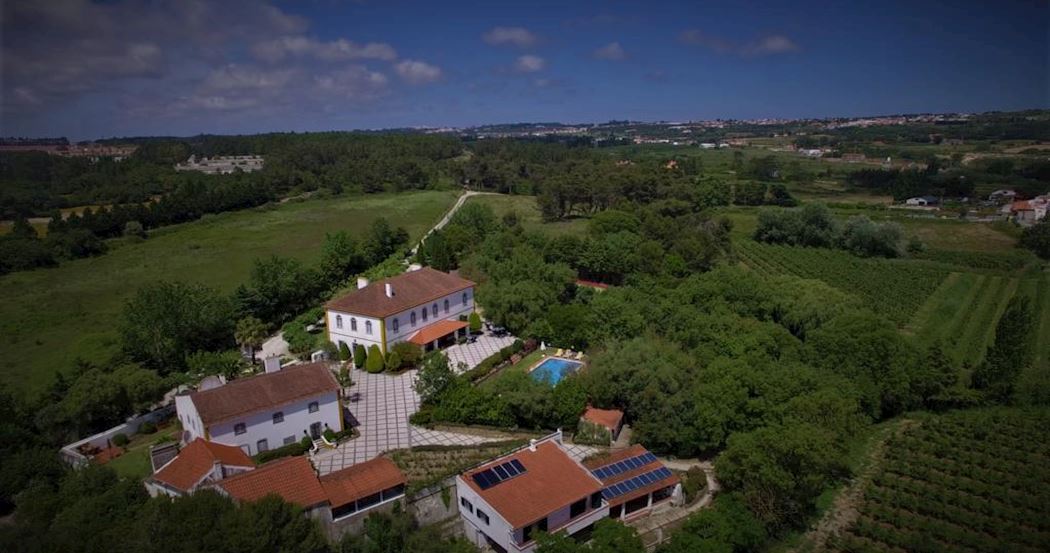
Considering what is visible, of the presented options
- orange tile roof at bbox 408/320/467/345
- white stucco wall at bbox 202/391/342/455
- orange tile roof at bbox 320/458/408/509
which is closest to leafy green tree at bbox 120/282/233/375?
orange tile roof at bbox 408/320/467/345

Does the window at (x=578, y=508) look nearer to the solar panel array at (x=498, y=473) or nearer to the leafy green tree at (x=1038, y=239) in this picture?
the solar panel array at (x=498, y=473)

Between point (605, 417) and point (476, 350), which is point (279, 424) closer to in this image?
point (476, 350)

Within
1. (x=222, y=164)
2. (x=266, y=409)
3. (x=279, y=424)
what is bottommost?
(x=279, y=424)

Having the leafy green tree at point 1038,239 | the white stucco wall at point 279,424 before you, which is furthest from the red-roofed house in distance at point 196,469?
the leafy green tree at point 1038,239

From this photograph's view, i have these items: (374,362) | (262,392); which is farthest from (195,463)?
(374,362)

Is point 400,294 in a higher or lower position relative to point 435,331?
higher

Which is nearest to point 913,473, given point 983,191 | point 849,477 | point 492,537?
point 849,477

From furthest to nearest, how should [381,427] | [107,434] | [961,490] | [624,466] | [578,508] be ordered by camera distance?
[381,427]
[107,434]
[961,490]
[624,466]
[578,508]

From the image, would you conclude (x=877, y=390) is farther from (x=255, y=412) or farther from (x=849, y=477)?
(x=255, y=412)
